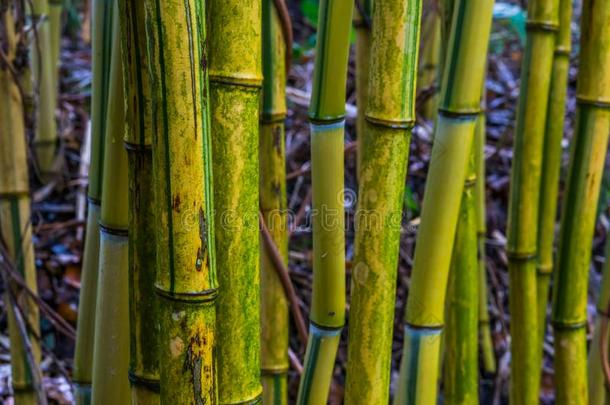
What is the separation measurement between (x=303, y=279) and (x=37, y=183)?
655 mm

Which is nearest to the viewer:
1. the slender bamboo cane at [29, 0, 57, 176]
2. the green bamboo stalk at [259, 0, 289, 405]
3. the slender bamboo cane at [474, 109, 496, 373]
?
the green bamboo stalk at [259, 0, 289, 405]

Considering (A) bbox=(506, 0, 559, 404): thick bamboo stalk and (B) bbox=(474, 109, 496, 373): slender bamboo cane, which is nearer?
(A) bbox=(506, 0, 559, 404): thick bamboo stalk

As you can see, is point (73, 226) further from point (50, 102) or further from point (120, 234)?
point (120, 234)

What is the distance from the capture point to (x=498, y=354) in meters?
1.56

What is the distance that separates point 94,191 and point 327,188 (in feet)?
0.63

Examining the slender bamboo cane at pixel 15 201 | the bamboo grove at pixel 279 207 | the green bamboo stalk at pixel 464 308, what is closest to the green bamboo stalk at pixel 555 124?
the bamboo grove at pixel 279 207

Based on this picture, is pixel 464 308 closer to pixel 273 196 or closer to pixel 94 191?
pixel 273 196

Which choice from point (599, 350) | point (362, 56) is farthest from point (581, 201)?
point (362, 56)

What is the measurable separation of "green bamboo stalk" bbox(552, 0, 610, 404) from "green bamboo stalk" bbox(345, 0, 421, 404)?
304 millimetres

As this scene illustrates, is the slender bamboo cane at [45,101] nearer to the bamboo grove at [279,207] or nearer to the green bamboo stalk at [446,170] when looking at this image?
the bamboo grove at [279,207]

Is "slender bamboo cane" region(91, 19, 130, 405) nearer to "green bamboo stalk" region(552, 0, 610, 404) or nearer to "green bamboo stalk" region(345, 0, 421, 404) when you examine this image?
"green bamboo stalk" region(345, 0, 421, 404)

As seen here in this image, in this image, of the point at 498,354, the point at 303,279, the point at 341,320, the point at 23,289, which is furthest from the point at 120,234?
the point at 498,354

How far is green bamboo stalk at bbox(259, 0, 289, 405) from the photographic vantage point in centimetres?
69

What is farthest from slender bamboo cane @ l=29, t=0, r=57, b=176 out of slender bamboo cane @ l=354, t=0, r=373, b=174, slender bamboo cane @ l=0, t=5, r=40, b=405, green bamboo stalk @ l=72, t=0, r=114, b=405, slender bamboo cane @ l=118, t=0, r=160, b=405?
slender bamboo cane @ l=118, t=0, r=160, b=405
